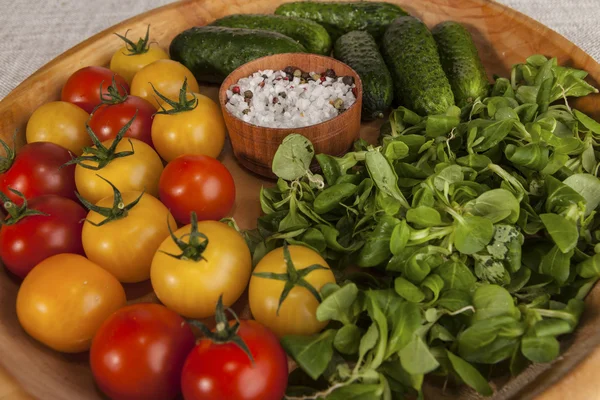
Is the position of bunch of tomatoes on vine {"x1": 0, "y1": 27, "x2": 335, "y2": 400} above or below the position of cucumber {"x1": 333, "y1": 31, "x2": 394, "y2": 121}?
below

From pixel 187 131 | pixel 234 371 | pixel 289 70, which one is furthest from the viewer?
pixel 289 70

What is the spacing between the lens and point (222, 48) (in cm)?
149

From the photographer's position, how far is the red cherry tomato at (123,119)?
3.95 feet

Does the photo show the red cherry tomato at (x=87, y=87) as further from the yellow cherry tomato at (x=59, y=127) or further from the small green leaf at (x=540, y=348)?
the small green leaf at (x=540, y=348)

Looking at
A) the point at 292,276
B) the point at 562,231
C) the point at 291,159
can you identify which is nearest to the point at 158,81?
the point at 291,159

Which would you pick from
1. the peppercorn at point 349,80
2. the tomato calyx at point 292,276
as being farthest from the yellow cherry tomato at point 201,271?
the peppercorn at point 349,80

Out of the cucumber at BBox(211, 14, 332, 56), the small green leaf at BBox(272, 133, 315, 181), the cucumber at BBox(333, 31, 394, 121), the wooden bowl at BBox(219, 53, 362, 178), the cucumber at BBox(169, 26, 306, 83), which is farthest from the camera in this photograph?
the cucumber at BBox(211, 14, 332, 56)

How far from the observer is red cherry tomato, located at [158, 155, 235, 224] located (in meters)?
1.03

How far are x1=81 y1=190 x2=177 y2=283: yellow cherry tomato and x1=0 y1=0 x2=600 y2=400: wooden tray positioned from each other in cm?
10

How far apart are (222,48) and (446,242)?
0.93 meters

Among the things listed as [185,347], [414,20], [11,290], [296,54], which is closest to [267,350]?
[185,347]

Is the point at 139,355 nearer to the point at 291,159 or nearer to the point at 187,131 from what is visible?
the point at 291,159

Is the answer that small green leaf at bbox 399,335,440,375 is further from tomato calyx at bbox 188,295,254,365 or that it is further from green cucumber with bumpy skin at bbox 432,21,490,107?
green cucumber with bumpy skin at bbox 432,21,490,107

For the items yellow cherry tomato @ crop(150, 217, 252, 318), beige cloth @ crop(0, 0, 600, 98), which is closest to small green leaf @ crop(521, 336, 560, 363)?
yellow cherry tomato @ crop(150, 217, 252, 318)
